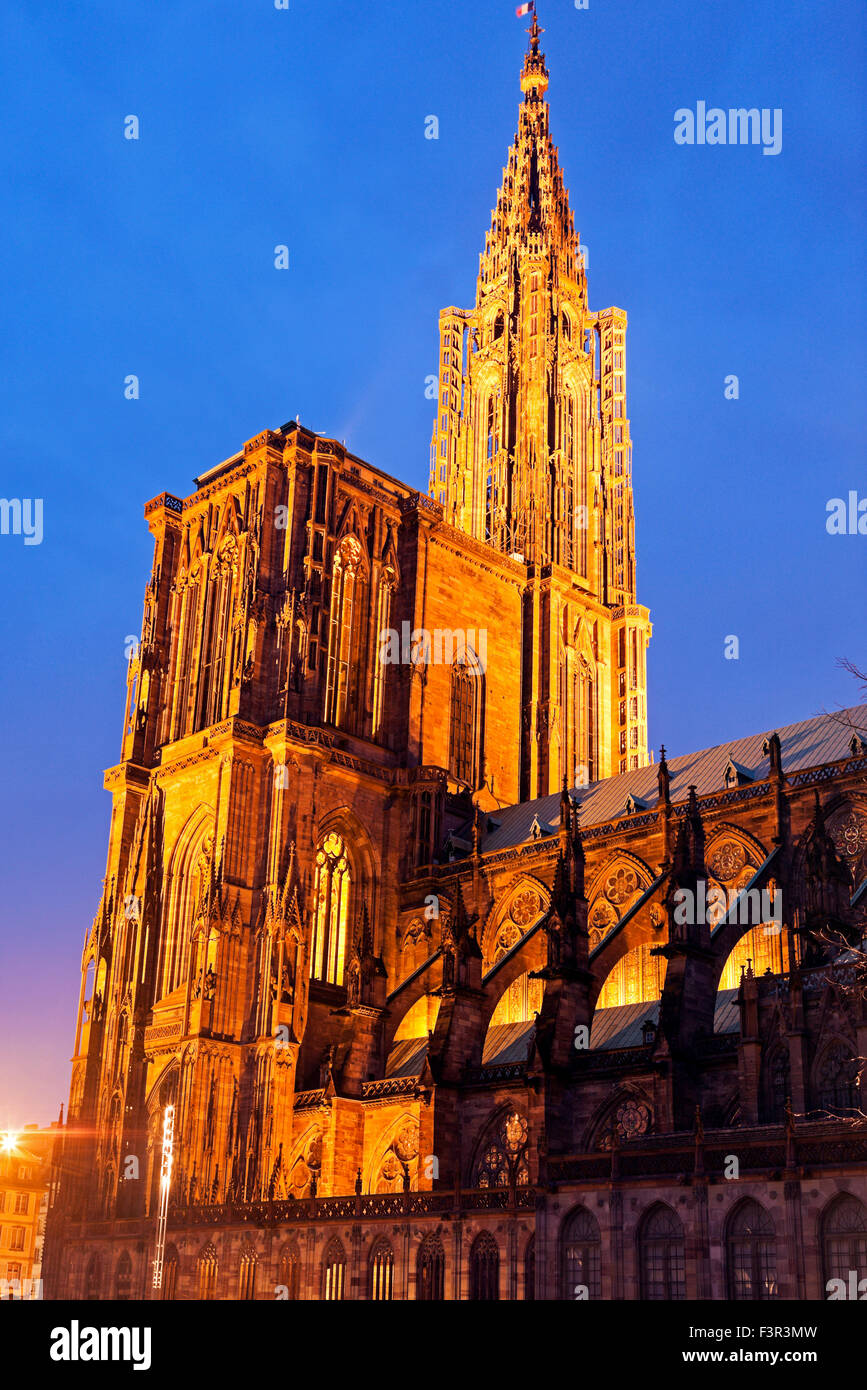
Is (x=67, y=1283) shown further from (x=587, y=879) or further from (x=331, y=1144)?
(x=587, y=879)

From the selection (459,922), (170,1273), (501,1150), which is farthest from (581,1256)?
(170,1273)

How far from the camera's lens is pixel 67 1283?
49.8m

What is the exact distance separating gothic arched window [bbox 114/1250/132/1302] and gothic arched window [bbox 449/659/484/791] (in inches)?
893

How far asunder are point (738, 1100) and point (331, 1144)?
14.4 meters

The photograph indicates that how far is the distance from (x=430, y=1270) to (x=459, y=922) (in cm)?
1138

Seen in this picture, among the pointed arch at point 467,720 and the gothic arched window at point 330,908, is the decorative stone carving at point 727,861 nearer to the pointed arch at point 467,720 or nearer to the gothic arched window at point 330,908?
the gothic arched window at point 330,908

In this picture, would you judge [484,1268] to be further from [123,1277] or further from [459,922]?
[123,1277]

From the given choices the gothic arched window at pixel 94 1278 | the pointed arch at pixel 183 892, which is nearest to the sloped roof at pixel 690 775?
the pointed arch at pixel 183 892

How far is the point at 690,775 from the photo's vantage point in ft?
164

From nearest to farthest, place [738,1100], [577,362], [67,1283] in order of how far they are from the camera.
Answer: [738,1100], [67,1283], [577,362]

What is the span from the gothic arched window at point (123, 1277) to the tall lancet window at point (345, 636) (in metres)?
20.7

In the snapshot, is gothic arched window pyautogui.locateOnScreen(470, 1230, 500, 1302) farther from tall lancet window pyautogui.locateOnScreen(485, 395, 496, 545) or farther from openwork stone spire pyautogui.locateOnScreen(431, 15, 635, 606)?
tall lancet window pyautogui.locateOnScreen(485, 395, 496, 545)

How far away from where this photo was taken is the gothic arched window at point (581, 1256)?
100ft
